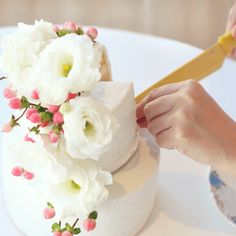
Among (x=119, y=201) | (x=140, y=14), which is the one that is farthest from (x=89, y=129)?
(x=140, y=14)

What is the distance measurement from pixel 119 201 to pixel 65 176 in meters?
0.16

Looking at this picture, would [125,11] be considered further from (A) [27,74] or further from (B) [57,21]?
(A) [27,74]

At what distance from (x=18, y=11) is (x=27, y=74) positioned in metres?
1.88

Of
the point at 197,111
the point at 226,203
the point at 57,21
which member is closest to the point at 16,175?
the point at 197,111

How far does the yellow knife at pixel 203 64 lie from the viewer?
43.7 inches

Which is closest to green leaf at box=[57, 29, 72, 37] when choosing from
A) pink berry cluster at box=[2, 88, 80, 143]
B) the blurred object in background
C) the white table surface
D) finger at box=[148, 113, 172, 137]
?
pink berry cluster at box=[2, 88, 80, 143]

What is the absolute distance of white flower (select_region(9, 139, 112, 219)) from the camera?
2.58 feet

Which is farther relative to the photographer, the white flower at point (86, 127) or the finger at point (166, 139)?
the finger at point (166, 139)

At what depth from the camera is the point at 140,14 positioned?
260cm

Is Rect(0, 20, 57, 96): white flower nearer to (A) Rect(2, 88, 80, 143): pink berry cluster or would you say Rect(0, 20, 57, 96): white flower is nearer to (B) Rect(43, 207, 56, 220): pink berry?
(A) Rect(2, 88, 80, 143): pink berry cluster

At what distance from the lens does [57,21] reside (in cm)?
252

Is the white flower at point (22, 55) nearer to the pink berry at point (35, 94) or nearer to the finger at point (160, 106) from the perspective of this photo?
the pink berry at point (35, 94)

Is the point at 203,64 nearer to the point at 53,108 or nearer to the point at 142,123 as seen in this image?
the point at 142,123

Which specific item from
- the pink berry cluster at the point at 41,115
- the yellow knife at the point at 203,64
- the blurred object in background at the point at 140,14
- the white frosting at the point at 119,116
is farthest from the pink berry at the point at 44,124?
the blurred object in background at the point at 140,14
